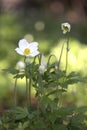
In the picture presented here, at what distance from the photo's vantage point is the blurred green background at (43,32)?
15.2 ft

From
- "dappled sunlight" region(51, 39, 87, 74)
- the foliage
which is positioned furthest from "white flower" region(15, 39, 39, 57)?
"dappled sunlight" region(51, 39, 87, 74)

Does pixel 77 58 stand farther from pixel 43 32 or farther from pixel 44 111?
pixel 44 111

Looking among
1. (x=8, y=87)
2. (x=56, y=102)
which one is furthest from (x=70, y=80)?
(x=8, y=87)

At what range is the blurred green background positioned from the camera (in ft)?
15.2

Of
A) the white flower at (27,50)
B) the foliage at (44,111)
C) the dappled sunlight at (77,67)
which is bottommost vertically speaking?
the foliage at (44,111)

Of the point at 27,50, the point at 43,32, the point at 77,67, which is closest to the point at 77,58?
the point at 77,67

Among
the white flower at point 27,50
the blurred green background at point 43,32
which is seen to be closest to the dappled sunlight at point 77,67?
the blurred green background at point 43,32

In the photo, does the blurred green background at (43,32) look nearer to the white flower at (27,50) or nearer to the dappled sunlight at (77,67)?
the dappled sunlight at (77,67)

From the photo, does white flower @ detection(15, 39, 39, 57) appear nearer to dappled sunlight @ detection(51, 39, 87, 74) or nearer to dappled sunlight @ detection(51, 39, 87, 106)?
dappled sunlight @ detection(51, 39, 87, 106)

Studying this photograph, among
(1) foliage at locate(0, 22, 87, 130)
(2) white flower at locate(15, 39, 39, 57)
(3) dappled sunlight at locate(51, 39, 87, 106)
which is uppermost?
(3) dappled sunlight at locate(51, 39, 87, 106)

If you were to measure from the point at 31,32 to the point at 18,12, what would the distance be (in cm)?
154

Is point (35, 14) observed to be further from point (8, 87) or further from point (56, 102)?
point (56, 102)

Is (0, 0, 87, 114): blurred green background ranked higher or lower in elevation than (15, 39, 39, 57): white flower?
higher

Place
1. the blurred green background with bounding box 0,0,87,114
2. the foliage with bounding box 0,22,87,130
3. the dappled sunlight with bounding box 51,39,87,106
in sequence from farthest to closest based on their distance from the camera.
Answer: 1. the blurred green background with bounding box 0,0,87,114
2. the dappled sunlight with bounding box 51,39,87,106
3. the foliage with bounding box 0,22,87,130
